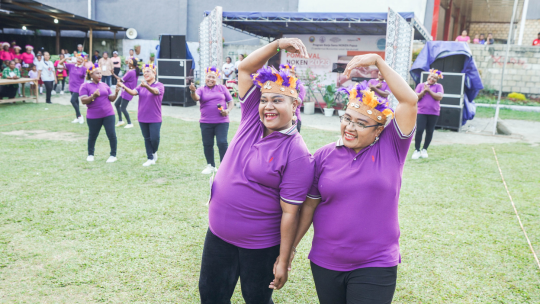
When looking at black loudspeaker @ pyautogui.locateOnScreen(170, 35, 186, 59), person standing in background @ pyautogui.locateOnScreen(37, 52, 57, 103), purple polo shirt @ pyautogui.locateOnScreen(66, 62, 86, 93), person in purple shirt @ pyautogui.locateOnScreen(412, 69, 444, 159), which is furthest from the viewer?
black loudspeaker @ pyautogui.locateOnScreen(170, 35, 186, 59)

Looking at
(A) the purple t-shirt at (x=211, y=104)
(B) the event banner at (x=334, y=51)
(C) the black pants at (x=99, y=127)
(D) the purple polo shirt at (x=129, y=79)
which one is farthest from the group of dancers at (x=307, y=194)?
(B) the event banner at (x=334, y=51)

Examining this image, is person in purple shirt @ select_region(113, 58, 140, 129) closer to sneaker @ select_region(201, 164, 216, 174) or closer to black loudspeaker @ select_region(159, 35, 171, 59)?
sneaker @ select_region(201, 164, 216, 174)

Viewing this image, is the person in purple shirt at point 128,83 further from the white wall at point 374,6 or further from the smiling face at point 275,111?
the white wall at point 374,6

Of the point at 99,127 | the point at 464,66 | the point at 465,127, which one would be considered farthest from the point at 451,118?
the point at 99,127

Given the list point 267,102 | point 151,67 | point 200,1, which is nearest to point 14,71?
point 151,67

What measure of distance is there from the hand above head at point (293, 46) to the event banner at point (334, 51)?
14.6 metres

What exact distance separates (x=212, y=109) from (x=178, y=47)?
35.4ft

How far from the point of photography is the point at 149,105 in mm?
7559

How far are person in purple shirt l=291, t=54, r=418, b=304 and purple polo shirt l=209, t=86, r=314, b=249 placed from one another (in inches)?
5.9

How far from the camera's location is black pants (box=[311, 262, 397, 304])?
7.23ft

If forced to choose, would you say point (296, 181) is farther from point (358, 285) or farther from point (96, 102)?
point (96, 102)

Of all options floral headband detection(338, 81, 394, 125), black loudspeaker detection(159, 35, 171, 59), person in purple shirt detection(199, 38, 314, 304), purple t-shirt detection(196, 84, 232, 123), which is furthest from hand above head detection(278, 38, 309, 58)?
black loudspeaker detection(159, 35, 171, 59)

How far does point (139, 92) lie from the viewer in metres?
7.61

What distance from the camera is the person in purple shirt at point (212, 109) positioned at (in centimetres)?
700
